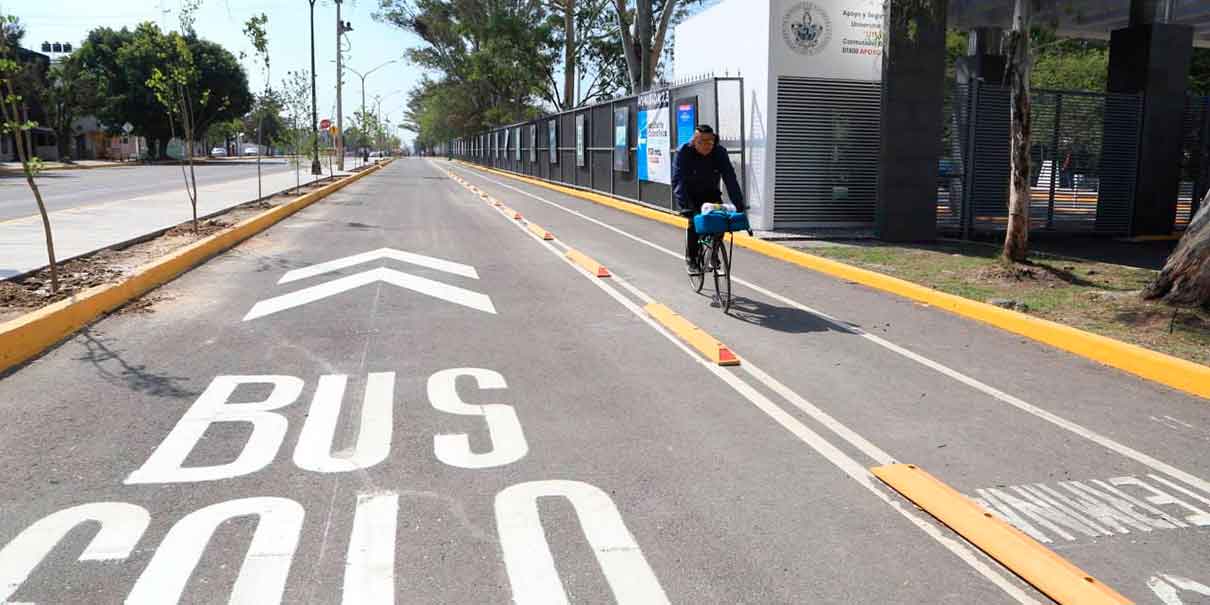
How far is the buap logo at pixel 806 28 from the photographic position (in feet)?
52.3

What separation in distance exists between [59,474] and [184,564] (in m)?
1.40

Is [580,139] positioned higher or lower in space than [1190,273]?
higher

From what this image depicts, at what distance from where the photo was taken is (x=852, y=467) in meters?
4.69

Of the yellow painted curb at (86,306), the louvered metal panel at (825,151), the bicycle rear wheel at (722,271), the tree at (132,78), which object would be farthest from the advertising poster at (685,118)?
the tree at (132,78)

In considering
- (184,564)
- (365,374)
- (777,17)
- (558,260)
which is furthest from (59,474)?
(777,17)

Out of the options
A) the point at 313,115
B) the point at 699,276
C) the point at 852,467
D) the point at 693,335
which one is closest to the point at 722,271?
the point at 699,276

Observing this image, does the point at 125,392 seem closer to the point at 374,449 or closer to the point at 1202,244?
the point at 374,449

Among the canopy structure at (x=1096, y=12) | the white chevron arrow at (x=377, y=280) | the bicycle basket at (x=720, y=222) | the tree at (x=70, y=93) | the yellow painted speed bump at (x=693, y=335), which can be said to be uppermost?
the tree at (x=70, y=93)

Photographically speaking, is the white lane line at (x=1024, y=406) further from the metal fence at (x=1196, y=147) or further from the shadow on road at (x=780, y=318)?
the metal fence at (x=1196, y=147)

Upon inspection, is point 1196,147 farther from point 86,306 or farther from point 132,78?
point 132,78

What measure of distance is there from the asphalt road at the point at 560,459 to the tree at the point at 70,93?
67.2 meters

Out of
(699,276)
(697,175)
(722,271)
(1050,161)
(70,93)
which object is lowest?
(699,276)

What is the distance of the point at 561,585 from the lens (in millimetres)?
3350

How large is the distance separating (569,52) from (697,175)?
34.7 metres
